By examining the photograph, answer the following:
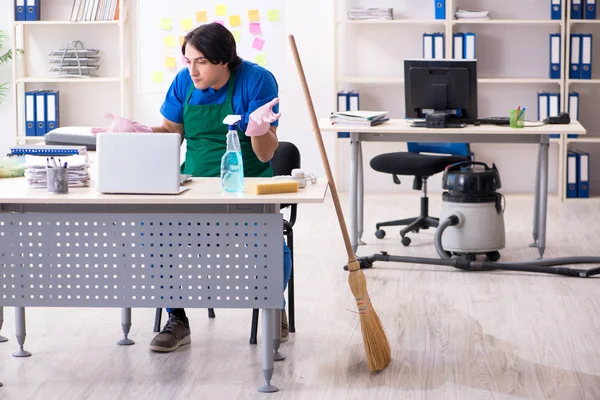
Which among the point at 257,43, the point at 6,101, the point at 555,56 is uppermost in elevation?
the point at 257,43

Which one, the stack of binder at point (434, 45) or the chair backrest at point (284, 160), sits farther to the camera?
the stack of binder at point (434, 45)

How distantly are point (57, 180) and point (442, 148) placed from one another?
3.23 metres

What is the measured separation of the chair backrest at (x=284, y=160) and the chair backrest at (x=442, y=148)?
1.94m

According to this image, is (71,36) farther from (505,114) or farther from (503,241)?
(503,241)

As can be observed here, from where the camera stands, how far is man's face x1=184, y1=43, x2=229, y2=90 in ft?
11.3

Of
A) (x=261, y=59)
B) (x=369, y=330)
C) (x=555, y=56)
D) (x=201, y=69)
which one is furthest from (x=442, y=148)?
(x=369, y=330)

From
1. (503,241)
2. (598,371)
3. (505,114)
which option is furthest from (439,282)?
(505,114)

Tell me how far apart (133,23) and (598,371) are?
189 inches

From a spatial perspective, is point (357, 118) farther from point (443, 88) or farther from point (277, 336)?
point (277, 336)

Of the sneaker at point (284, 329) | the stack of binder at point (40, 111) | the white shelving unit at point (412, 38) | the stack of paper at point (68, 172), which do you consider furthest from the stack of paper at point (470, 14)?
the stack of paper at point (68, 172)

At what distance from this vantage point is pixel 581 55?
6.72 meters

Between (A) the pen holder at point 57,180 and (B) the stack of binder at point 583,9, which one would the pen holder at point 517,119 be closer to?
(B) the stack of binder at point 583,9

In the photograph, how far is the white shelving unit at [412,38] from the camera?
6730 mm

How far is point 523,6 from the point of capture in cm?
691
